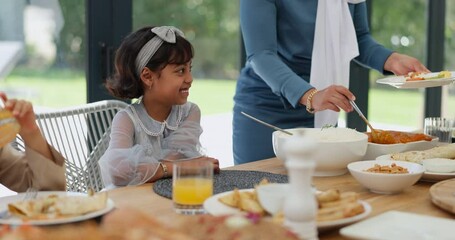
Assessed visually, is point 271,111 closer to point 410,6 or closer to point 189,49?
point 189,49

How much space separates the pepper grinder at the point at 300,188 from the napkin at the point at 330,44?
1559 mm

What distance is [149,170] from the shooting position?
1.88m

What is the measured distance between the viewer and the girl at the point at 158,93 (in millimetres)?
2135

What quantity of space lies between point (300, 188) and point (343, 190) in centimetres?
70

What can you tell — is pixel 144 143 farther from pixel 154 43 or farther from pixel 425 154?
pixel 425 154

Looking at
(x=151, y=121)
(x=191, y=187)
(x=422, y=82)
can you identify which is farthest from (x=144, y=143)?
(x=422, y=82)

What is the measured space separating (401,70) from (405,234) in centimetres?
139

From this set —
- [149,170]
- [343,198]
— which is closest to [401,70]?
[149,170]

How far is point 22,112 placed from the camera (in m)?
1.63

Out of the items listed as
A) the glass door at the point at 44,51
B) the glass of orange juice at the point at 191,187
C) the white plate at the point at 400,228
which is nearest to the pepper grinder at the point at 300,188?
the white plate at the point at 400,228

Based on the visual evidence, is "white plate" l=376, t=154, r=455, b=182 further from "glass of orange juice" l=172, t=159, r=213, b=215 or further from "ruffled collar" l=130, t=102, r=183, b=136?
"ruffled collar" l=130, t=102, r=183, b=136

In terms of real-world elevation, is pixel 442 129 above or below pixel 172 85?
below

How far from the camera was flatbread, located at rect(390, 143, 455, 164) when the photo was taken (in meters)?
1.94

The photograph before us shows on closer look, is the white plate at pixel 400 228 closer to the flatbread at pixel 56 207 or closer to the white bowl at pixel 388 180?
the white bowl at pixel 388 180
